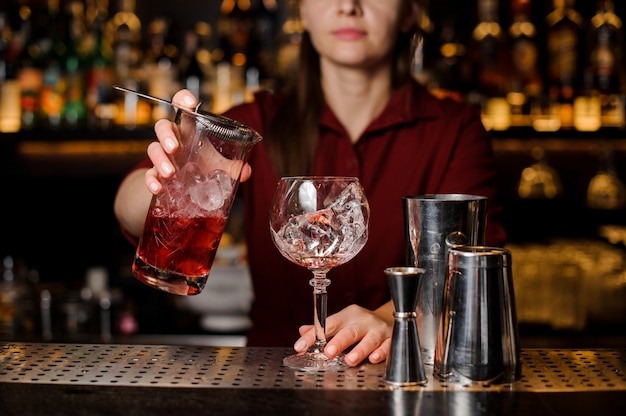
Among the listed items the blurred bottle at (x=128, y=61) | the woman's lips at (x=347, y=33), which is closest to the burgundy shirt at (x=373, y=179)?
the woman's lips at (x=347, y=33)

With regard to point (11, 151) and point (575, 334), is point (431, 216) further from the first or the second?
point (11, 151)

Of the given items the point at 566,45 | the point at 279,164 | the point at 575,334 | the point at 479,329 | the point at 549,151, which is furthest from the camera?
the point at 549,151

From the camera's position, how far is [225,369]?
44.2 inches

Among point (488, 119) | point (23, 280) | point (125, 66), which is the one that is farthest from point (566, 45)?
point (23, 280)

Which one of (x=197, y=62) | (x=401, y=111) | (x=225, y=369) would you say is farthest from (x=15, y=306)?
(x=225, y=369)

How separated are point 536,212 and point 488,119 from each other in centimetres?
38

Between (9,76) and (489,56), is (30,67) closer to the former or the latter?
(9,76)

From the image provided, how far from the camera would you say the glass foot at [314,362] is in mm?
1117

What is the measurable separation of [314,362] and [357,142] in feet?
2.73

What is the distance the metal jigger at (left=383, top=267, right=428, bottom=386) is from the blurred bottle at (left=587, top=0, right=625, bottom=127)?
2010mm

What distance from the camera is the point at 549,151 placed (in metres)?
3.20

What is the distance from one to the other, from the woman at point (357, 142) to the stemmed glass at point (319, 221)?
2.13 feet

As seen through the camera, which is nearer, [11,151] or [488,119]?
[488,119]

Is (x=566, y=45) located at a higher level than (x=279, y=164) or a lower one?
higher
